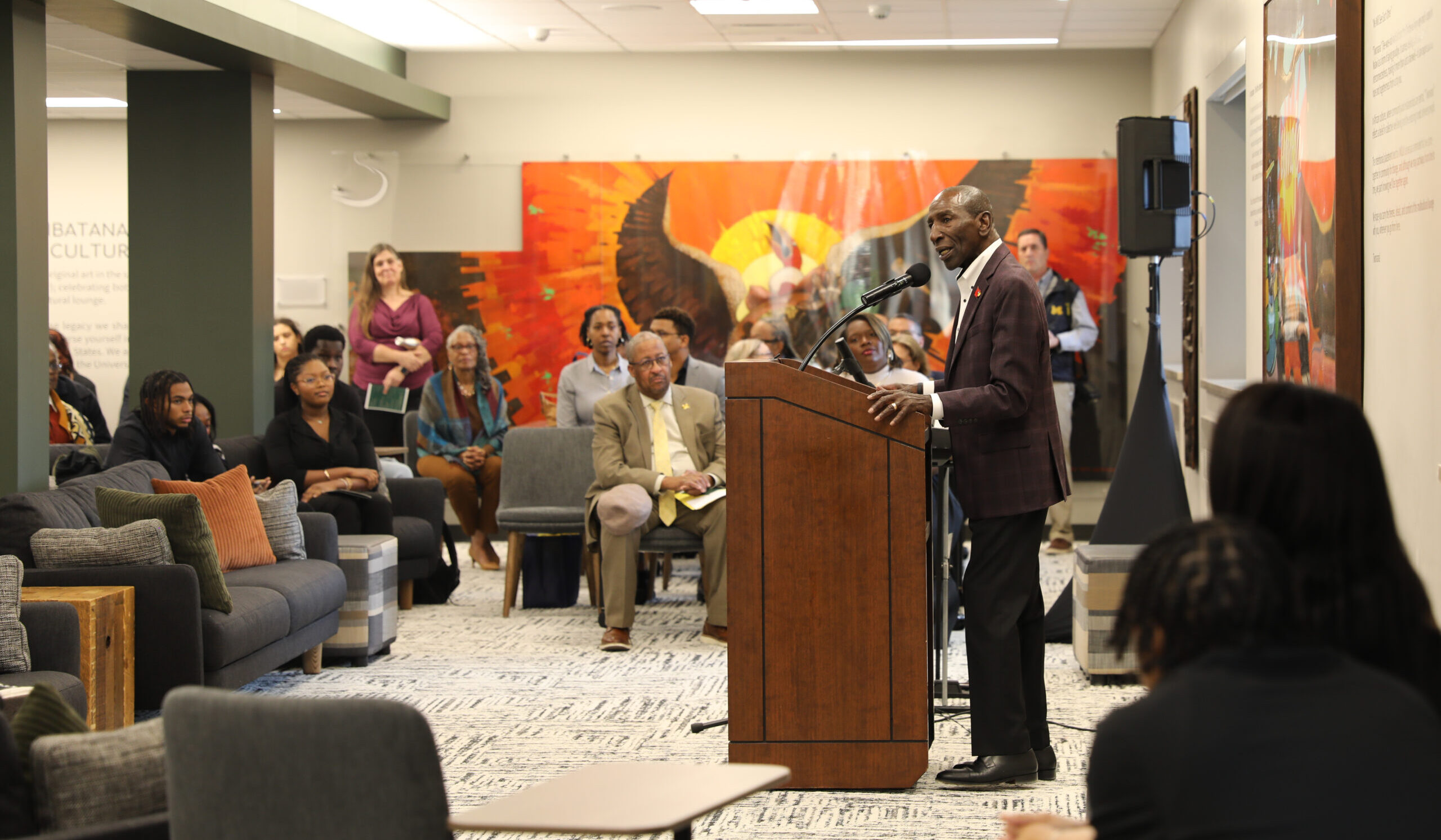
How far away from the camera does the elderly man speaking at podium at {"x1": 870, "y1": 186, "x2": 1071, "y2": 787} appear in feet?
11.8

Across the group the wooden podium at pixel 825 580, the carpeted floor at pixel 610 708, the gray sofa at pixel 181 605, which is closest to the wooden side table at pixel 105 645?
the gray sofa at pixel 181 605

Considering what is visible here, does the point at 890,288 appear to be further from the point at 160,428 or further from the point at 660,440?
the point at 160,428

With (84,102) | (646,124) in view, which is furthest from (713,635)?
(84,102)

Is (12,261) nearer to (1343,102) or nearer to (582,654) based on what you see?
(582,654)

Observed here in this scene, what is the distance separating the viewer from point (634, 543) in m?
6.09

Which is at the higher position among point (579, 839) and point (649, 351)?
point (649, 351)

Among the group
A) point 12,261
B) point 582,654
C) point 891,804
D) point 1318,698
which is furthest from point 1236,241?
point 1318,698

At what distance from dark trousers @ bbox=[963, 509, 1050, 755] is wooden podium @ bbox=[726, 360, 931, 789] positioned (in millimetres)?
153

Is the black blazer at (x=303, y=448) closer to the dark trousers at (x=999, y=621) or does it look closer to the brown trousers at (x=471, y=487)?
the brown trousers at (x=471, y=487)

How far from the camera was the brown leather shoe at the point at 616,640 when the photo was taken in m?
5.88

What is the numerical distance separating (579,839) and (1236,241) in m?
5.20

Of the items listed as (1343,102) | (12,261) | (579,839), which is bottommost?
(579,839)

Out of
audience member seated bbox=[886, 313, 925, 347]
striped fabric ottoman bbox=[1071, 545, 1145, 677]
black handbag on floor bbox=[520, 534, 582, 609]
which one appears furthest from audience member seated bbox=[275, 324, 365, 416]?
striped fabric ottoman bbox=[1071, 545, 1145, 677]

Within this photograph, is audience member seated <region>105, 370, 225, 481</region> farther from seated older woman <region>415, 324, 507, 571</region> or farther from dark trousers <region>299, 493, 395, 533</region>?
seated older woman <region>415, 324, 507, 571</region>
